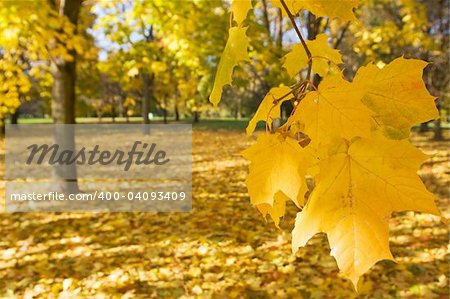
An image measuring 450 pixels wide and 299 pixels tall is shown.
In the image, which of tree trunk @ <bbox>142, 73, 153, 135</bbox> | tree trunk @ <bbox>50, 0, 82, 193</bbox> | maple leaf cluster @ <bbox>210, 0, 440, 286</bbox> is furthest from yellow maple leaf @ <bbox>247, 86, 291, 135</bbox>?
tree trunk @ <bbox>142, 73, 153, 135</bbox>

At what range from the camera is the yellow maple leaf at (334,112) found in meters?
0.67

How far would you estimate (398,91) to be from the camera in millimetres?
736

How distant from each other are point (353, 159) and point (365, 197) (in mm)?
68

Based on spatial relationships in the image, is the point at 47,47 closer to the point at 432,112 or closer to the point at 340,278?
the point at 340,278

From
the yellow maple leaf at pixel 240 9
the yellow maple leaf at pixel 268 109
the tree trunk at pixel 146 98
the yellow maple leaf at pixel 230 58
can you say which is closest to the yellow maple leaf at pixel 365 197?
the yellow maple leaf at pixel 268 109

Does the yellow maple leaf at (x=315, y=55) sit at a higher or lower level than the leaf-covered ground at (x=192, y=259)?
higher

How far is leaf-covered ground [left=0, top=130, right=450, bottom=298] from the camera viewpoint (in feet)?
10.8

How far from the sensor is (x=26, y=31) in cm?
509

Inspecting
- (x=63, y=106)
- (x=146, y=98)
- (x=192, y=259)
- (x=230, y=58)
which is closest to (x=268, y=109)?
(x=230, y=58)

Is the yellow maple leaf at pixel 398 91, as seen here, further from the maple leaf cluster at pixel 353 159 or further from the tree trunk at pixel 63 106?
the tree trunk at pixel 63 106

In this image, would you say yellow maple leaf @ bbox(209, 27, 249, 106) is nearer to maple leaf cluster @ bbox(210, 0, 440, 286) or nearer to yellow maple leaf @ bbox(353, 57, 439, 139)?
maple leaf cluster @ bbox(210, 0, 440, 286)

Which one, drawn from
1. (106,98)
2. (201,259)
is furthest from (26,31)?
(106,98)

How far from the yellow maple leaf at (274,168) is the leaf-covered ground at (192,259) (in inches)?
104

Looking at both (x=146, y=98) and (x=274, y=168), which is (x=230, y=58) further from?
(x=146, y=98)
